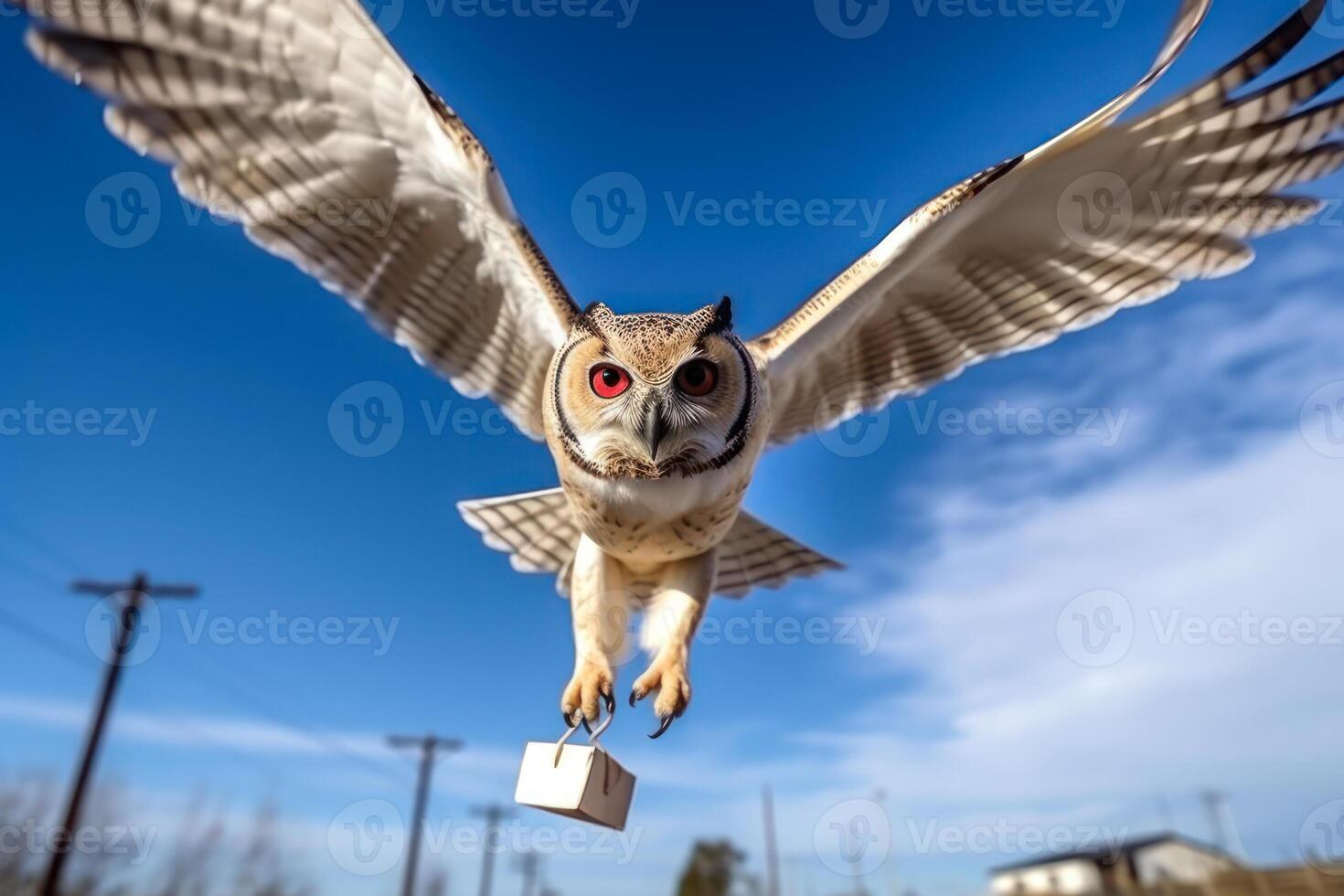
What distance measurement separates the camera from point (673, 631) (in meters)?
2.37

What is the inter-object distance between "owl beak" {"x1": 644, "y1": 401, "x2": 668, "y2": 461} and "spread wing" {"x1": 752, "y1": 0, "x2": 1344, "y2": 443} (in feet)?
2.68

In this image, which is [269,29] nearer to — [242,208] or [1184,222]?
[242,208]

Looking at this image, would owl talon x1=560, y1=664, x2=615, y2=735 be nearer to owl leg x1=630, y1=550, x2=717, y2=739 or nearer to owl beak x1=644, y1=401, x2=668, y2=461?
owl leg x1=630, y1=550, x2=717, y2=739

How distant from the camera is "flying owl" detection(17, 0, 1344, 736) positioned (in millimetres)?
2168

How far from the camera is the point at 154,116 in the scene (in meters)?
2.74

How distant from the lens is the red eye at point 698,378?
2047mm

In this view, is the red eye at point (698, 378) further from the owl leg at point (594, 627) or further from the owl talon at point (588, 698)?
the owl talon at point (588, 698)

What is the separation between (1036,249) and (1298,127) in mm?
998

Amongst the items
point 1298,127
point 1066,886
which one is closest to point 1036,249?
point 1298,127

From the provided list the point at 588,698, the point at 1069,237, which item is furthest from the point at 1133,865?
the point at 588,698

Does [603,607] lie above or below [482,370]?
below

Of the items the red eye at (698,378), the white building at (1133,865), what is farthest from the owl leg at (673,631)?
the white building at (1133,865)

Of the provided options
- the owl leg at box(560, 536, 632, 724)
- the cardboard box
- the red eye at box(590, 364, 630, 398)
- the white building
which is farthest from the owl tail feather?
the white building

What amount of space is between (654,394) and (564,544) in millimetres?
1706
